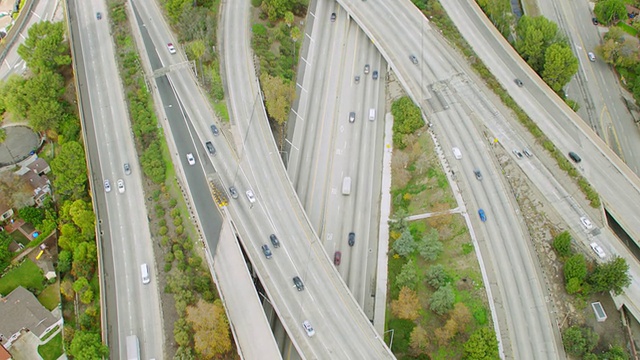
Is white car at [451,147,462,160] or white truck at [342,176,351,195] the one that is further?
white truck at [342,176,351,195]

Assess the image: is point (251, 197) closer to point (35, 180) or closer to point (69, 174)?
point (69, 174)

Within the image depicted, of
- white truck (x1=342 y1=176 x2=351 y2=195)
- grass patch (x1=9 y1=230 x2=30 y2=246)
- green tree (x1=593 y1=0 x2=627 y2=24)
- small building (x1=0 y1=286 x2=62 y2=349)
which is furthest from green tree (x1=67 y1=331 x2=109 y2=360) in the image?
green tree (x1=593 y1=0 x2=627 y2=24)

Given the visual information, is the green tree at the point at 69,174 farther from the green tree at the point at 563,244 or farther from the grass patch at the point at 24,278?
the green tree at the point at 563,244

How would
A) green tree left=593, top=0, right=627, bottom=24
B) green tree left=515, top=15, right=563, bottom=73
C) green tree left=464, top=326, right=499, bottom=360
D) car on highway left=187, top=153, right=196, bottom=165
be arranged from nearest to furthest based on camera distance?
green tree left=464, top=326, right=499, bottom=360 → car on highway left=187, top=153, right=196, bottom=165 → green tree left=515, top=15, right=563, bottom=73 → green tree left=593, top=0, right=627, bottom=24

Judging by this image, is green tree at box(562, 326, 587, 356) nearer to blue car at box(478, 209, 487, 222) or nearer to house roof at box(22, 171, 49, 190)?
blue car at box(478, 209, 487, 222)

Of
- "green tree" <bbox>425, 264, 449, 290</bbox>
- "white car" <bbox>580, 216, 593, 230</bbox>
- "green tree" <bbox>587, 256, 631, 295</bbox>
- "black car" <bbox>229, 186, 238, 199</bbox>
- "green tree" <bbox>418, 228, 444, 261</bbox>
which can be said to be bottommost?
"green tree" <bbox>587, 256, 631, 295</bbox>

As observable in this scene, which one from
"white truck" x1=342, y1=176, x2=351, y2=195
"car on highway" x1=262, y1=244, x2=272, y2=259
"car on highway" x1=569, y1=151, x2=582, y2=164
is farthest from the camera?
"white truck" x1=342, y1=176, x2=351, y2=195

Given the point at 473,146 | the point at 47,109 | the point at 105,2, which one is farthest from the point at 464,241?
the point at 105,2
